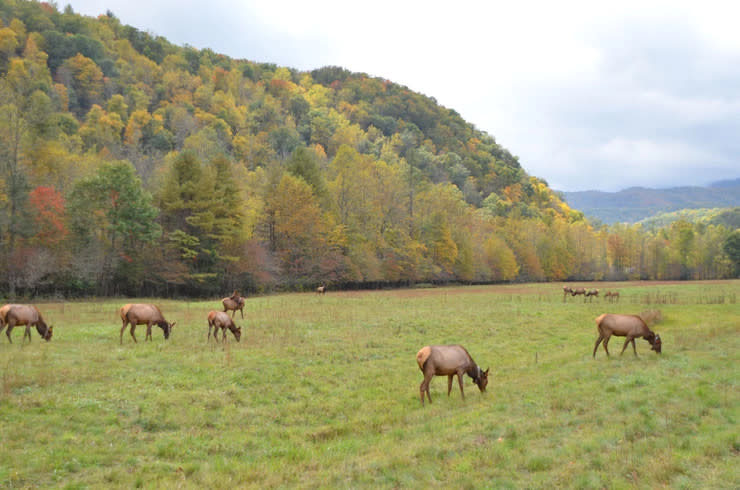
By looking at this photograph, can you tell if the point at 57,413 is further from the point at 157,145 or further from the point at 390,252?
the point at 157,145

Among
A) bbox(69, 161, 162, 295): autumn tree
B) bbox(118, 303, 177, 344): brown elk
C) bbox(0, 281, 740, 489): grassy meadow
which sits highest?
bbox(69, 161, 162, 295): autumn tree

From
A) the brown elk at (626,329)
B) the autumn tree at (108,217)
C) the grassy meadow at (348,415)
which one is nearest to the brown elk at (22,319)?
the grassy meadow at (348,415)

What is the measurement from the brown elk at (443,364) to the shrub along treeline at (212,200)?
40658 millimetres

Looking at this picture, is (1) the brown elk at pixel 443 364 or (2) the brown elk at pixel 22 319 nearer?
(1) the brown elk at pixel 443 364

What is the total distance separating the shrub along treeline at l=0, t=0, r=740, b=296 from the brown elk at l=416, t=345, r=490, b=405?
133 ft

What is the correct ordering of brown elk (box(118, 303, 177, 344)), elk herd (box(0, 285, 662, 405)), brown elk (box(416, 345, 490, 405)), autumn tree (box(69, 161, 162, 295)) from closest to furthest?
brown elk (box(416, 345, 490, 405)) → elk herd (box(0, 285, 662, 405)) → brown elk (box(118, 303, 177, 344)) → autumn tree (box(69, 161, 162, 295))

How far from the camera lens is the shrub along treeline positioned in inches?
1757

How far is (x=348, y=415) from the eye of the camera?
42.6 feet

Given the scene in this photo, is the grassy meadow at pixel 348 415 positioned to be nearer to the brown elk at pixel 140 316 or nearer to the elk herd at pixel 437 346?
the elk herd at pixel 437 346

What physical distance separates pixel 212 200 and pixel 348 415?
1725 inches

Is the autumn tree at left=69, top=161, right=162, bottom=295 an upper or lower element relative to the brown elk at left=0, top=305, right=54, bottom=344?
upper

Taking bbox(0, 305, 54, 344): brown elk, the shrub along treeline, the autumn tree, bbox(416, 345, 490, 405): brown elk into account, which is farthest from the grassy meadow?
the shrub along treeline

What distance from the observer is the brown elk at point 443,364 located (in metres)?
13.6

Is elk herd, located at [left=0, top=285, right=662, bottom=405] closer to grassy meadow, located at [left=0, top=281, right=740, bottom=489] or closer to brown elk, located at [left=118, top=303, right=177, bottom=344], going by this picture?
brown elk, located at [left=118, top=303, right=177, bottom=344]
